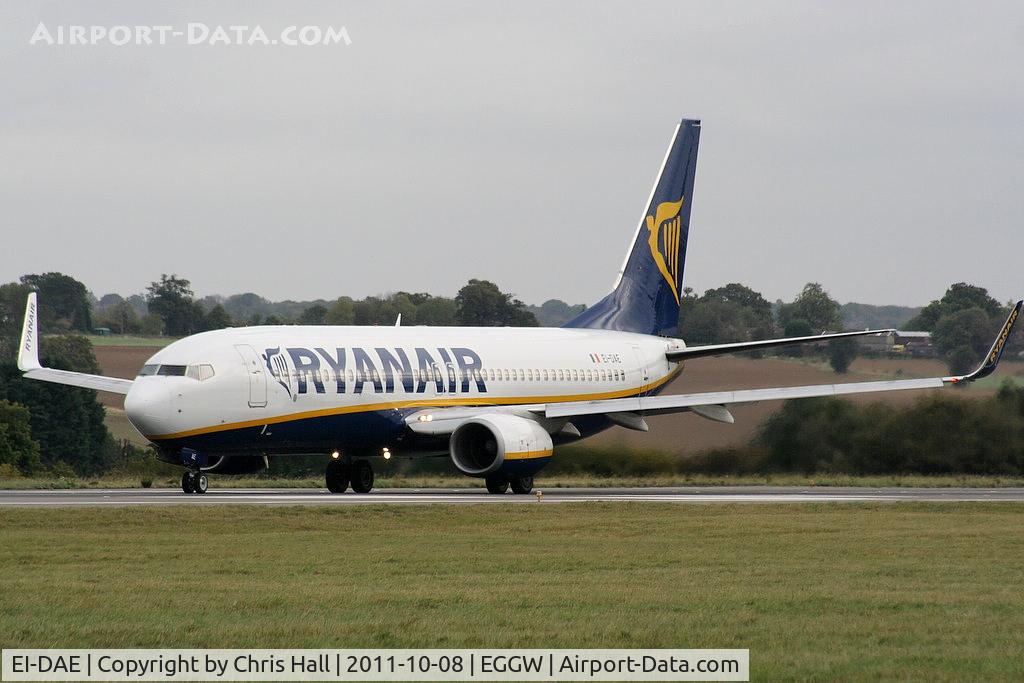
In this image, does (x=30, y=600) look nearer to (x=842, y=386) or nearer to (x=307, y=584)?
(x=307, y=584)

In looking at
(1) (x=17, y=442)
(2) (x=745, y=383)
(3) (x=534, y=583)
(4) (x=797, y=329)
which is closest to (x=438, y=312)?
(4) (x=797, y=329)

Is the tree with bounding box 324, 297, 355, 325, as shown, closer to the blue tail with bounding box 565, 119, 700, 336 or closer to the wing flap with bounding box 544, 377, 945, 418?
the blue tail with bounding box 565, 119, 700, 336

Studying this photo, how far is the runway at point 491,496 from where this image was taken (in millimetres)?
31797

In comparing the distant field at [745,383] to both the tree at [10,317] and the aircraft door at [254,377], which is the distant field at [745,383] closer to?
the aircraft door at [254,377]

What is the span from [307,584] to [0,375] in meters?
50.9

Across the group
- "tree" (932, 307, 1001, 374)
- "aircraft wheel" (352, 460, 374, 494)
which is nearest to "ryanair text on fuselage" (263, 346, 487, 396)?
"aircraft wheel" (352, 460, 374, 494)

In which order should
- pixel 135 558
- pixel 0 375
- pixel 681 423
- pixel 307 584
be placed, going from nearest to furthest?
pixel 307 584, pixel 135 558, pixel 681 423, pixel 0 375

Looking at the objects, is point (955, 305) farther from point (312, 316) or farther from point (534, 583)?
point (534, 583)

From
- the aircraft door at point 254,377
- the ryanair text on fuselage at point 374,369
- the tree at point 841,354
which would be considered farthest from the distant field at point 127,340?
the aircraft door at point 254,377

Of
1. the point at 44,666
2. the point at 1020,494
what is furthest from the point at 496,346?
the point at 44,666

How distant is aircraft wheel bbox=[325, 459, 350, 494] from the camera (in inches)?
1487

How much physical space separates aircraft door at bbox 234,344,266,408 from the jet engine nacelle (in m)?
4.55

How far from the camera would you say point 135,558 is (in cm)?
2077

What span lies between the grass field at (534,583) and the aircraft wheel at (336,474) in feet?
30.3
